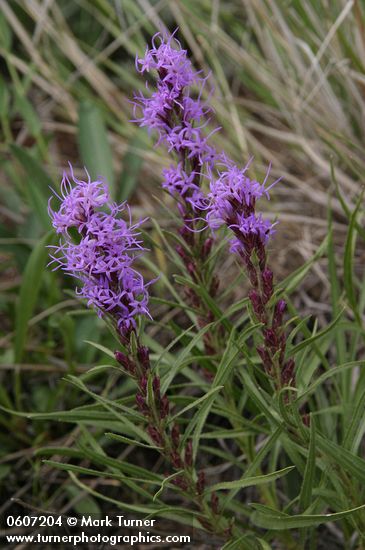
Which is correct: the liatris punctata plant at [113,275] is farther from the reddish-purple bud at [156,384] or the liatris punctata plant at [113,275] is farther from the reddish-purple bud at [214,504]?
the reddish-purple bud at [214,504]

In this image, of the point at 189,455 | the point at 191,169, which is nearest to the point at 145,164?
the point at 191,169

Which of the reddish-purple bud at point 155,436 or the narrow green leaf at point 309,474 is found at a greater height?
the reddish-purple bud at point 155,436

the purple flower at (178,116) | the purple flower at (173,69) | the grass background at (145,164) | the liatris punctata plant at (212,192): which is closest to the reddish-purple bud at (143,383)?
the liatris punctata plant at (212,192)

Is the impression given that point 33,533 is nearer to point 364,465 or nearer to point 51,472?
point 51,472

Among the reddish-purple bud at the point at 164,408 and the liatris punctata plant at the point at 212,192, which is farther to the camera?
the reddish-purple bud at the point at 164,408

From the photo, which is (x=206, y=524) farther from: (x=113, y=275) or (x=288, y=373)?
(x=113, y=275)

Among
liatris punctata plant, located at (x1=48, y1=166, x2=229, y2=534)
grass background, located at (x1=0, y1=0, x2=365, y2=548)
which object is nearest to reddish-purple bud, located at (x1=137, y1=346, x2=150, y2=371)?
liatris punctata plant, located at (x1=48, y1=166, x2=229, y2=534)

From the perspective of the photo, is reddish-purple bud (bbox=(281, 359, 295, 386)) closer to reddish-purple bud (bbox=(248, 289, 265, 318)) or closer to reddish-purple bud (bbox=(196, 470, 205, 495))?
reddish-purple bud (bbox=(248, 289, 265, 318))
